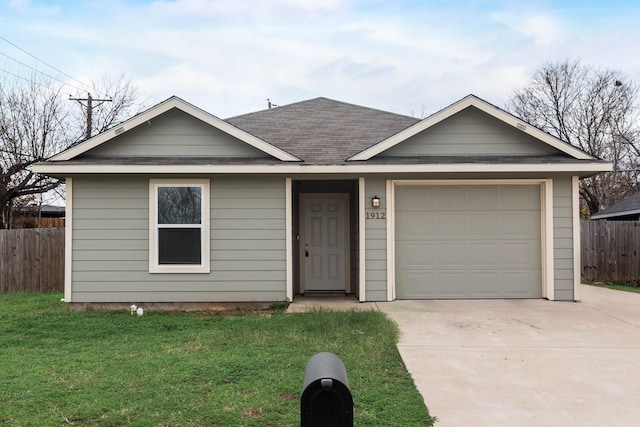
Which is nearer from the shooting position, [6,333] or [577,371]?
[577,371]

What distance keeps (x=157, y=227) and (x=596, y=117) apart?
1053 inches

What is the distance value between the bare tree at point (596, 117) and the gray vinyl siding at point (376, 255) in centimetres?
2209

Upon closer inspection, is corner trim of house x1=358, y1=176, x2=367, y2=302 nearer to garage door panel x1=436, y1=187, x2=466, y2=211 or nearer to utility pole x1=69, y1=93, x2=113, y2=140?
garage door panel x1=436, y1=187, x2=466, y2=211

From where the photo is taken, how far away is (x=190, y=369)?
485 centimetres

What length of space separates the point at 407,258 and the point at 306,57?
15.7 m

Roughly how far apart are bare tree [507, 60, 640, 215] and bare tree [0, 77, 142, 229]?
23966mm

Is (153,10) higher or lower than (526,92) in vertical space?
lower

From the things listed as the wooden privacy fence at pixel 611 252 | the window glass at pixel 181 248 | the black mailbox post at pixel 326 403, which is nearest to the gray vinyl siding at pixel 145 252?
the window glass at pixel 181 248

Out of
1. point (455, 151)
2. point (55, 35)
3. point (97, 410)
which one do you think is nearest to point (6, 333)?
point (97, 410)

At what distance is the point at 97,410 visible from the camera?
149 inches

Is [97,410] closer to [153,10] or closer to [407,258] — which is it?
[407,258]

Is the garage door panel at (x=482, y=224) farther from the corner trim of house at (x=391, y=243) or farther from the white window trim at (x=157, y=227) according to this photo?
the white window trim at (x=157, y=227)

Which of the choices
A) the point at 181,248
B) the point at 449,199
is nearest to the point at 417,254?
the point at 449,199

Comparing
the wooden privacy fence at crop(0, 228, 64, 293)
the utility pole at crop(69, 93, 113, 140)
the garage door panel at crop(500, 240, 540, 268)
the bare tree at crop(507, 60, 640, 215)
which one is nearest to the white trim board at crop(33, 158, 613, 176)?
the garage door panel at crop(500, 240, 540, 268)
